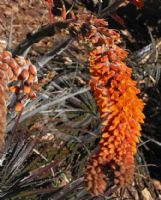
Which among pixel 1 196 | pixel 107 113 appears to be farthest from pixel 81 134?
pixel 107 113

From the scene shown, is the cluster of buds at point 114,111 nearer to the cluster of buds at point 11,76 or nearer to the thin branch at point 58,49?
the cluster of buds at point 11,76

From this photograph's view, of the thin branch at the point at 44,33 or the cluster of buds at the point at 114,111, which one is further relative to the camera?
the thin branch at the point at 44,33

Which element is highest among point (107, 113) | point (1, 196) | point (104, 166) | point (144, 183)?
point (107, 113)

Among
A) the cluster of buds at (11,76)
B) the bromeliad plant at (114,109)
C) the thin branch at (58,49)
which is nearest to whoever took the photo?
the cluster of buds at (11,76)

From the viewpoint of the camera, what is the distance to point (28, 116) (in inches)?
158

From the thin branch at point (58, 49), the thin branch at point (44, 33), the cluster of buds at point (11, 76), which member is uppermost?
the cluster of buds at point (11, 76)

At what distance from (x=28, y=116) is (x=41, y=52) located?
1405 millimetres

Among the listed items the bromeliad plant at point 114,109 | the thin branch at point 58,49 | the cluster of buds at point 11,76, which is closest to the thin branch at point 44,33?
the thin branch at point 58,49

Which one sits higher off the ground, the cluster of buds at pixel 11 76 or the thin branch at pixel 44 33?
the cluster of buds at pixel 11 76

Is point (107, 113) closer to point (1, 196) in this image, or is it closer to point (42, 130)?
point (1, 196)

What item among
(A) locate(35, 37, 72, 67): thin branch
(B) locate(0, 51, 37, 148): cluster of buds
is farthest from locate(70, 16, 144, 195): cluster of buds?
(A) locate(35, 37, 72, 67): thin branch

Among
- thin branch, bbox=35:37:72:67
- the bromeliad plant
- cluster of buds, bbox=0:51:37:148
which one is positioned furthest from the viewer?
thin branch, bbox=35:37:72:67

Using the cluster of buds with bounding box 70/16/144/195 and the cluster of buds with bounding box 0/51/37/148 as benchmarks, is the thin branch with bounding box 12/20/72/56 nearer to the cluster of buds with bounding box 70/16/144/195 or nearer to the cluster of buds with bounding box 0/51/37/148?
the cluster of buds with bounding box 70/16/144/195

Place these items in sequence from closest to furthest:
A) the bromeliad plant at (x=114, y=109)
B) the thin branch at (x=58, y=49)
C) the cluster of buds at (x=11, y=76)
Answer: the cluster of buds at (x=11, y=76) → the bromeliad plant at (x=114, y=109) → the thin branch at (x=58, y=49)
